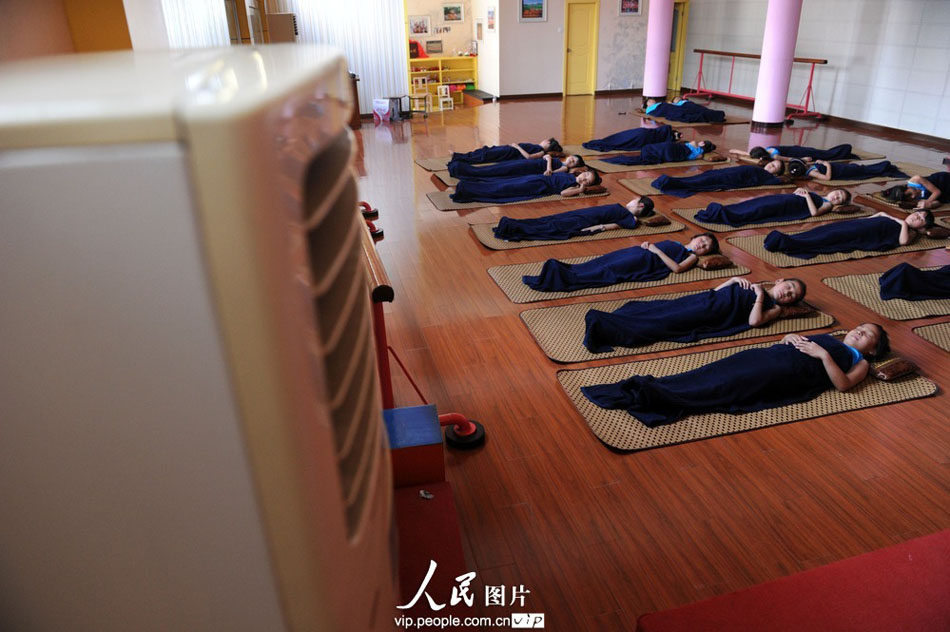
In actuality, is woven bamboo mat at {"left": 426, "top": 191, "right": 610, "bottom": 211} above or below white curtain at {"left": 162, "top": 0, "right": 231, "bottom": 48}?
below

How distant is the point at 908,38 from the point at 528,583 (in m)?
10.4

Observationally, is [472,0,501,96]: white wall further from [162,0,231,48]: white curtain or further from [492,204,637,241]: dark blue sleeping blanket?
[162,0,231,48]: white curtain

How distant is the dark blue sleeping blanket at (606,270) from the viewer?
4598mm

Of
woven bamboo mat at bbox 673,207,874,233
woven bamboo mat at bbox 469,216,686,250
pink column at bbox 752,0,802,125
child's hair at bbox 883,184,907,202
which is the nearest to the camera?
woven bamboo mat at bbox 469,216,686,250

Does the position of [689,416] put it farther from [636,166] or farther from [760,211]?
[636,166]

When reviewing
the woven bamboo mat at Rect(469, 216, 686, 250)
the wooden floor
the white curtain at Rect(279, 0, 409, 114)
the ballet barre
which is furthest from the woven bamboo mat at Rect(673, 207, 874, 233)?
the white curtain at Rect(279, 0, 409, 114)

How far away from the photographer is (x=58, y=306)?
1.65 ft

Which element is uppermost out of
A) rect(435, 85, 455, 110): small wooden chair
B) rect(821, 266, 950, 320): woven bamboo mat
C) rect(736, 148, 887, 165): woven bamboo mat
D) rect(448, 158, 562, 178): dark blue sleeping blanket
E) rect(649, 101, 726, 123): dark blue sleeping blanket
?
rect(435, 85, 455, 110): small wooden chair

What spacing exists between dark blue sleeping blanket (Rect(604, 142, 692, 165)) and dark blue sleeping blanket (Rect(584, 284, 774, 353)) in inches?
174

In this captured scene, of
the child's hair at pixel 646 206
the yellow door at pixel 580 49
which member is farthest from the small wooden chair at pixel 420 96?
the child's hair at pixel 646 206

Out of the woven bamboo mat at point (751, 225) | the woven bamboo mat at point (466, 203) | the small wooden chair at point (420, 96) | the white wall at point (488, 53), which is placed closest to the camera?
the woven bamboo mat at point (751, 225)

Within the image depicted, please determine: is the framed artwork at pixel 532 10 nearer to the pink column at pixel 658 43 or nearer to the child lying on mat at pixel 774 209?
the pink column at pixel 658 43

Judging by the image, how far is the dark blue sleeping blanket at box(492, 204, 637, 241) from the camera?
18.4 ft

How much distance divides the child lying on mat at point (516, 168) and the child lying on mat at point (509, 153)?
47 centimetres
